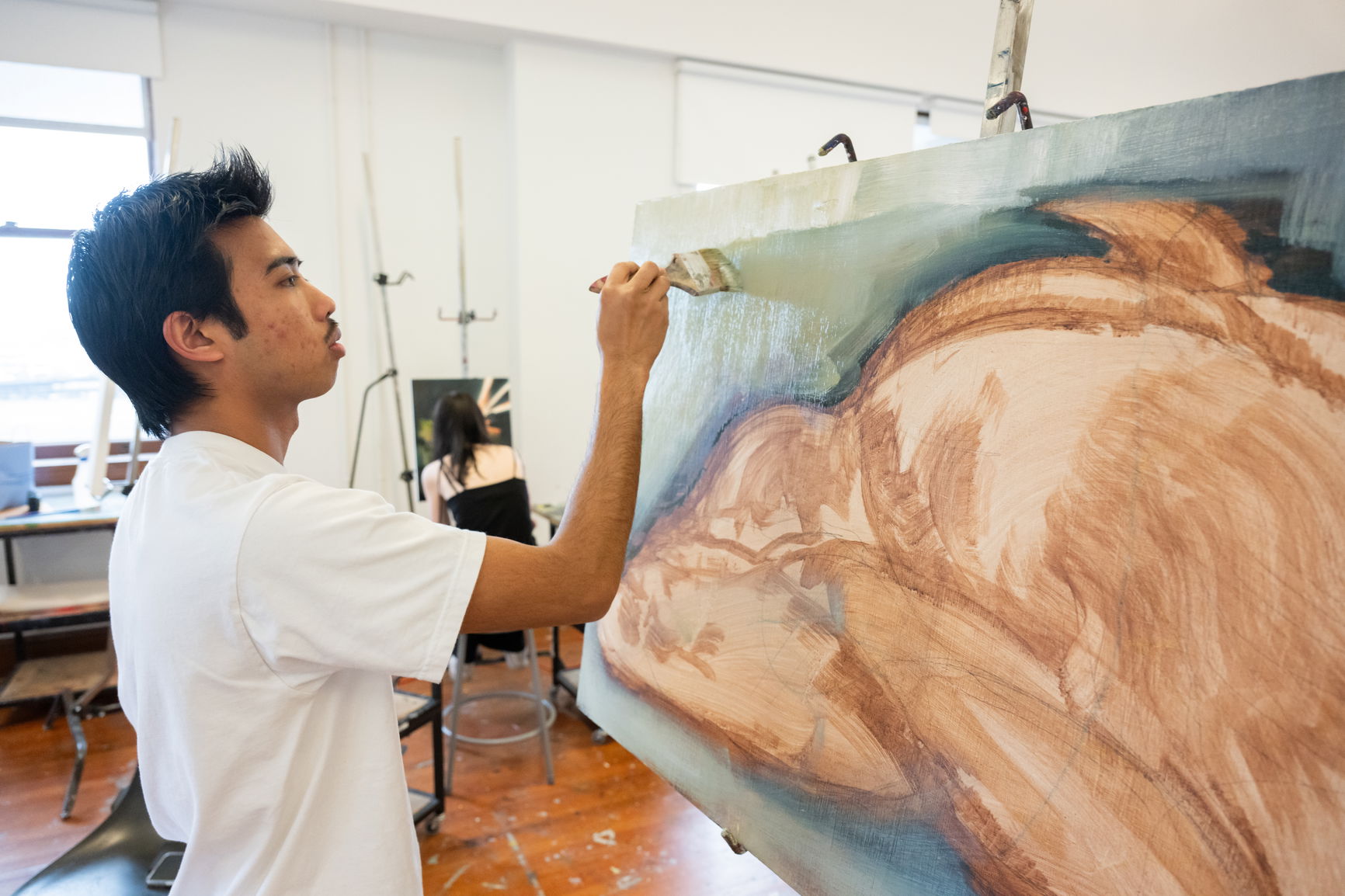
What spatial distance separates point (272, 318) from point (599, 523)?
0.43 m

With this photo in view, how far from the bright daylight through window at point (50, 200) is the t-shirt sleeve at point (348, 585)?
2.85m

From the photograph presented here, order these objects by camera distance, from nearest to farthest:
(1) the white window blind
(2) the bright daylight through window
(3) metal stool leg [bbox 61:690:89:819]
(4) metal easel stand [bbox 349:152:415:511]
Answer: (3) metal stool leg [bbox 61:690:89:819]
(1) the white window blind
(2) the bright daylight through window
(4) metal easel stand [bbox 349:152:415:511]

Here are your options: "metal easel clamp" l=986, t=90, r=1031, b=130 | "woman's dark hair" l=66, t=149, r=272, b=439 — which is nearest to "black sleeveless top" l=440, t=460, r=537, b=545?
"woman's dark hair" l=66, t=149, r=272, b=439

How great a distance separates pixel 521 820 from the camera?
221cm

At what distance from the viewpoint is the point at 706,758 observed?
3.53 feet

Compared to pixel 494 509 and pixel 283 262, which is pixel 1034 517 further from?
pixel 494 509

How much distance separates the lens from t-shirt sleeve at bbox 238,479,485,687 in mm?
764

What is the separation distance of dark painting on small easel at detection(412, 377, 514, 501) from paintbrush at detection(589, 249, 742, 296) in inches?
87.1

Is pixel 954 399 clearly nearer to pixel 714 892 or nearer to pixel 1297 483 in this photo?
pixel 1297 483

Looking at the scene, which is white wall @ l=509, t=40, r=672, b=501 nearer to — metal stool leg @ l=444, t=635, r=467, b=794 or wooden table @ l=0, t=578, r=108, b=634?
metal stool leg @ l=444, t=635, r=467, b=794

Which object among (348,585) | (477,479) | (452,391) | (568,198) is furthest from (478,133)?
(348,585)

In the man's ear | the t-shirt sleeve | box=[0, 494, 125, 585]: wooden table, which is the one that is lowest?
box=[0, 494, 125, 585]: wooden table

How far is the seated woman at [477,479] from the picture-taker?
2.50 meters

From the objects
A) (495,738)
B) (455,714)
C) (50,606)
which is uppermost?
(50,606)
